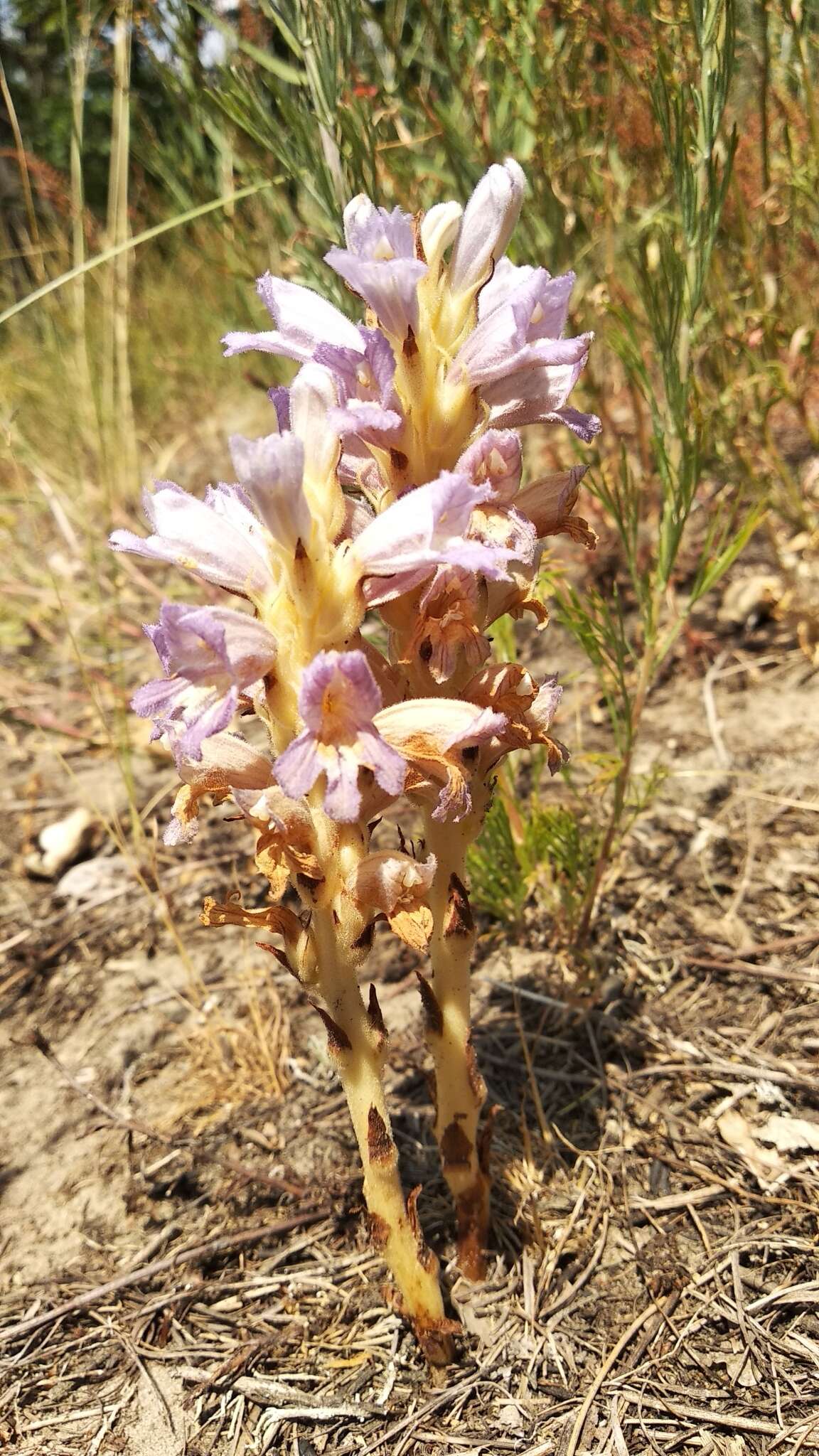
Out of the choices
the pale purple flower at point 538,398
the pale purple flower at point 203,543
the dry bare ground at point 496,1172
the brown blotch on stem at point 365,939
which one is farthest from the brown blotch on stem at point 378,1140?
the pale purple flower at point 538,398

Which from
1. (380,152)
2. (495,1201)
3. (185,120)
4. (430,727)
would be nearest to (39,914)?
(495,1201)

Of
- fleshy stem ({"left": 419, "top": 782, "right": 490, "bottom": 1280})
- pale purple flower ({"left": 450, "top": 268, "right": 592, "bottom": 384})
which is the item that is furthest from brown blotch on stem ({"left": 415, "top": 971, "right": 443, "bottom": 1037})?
pale purple flower ({"left": 450, "top": 268, "right": 592, "bottom": 384})

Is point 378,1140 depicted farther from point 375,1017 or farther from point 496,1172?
point 496,1172

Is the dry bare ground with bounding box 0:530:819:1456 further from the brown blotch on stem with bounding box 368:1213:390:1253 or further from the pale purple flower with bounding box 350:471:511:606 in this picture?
the pale purple flower with bounding box 350:471:511:606

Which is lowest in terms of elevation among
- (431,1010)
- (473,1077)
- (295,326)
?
(473,1077)

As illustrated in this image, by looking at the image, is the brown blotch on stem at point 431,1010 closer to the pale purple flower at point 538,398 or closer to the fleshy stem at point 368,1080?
the fleshy stem at point 368,1080

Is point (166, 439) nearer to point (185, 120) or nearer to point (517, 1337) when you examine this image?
point (185, 120)

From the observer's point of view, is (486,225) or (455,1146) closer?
(486,225)

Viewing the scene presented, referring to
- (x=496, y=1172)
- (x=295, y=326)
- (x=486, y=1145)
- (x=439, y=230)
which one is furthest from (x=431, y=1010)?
(x=439, y=230)
